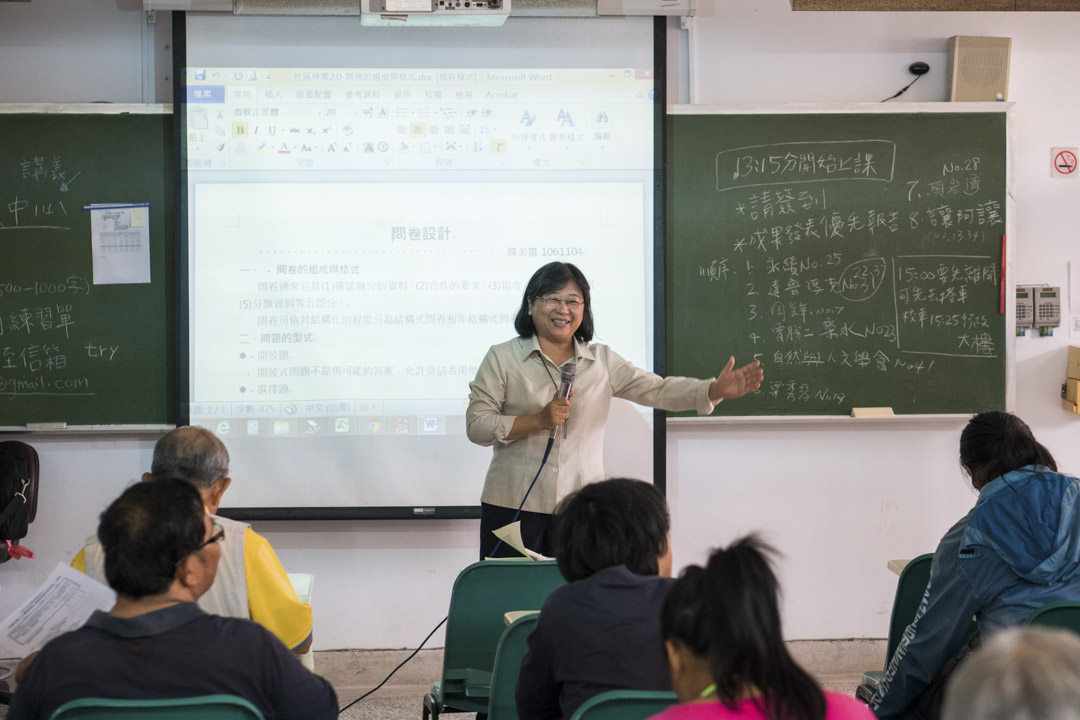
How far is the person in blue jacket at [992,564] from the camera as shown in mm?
2287

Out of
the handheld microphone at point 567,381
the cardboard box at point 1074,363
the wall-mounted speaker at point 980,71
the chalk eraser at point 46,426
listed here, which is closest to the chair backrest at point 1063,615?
the handheld microphone at point 567,381

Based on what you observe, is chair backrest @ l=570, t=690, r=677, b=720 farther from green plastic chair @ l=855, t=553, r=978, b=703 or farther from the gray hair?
green plastic chair @ l=855, t=553, r=978, b=703

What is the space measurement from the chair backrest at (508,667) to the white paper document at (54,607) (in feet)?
2.59

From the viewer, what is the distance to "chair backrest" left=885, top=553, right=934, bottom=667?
2.68m

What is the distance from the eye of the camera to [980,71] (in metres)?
4.13

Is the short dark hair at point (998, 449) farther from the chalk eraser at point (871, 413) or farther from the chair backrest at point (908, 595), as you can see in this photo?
the chalk eraser at point (871, 413)

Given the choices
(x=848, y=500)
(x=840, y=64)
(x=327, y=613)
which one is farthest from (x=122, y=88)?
(x=848, y=500)

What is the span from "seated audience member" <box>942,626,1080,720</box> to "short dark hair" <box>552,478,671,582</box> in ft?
2.72

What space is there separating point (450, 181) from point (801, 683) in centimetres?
306

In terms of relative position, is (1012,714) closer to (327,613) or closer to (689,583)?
(689,583)

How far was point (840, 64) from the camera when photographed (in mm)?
4160

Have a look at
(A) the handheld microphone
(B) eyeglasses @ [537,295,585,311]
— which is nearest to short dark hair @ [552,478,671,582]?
(A) the handheld microphone

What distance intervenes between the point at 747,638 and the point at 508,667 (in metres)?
0.99

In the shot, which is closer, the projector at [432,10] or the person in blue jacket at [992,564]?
the person in blue jacket at [992,564]
